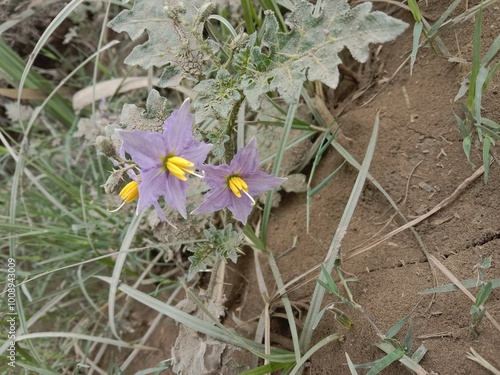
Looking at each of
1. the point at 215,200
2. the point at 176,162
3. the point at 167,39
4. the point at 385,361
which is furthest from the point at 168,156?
the point at 385,361

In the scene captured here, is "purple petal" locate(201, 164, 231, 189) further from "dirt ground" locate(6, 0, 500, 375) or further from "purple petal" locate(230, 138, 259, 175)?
"dirt ground" locate(6, 0, 500, 375)

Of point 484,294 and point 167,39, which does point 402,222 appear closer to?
point 484,294

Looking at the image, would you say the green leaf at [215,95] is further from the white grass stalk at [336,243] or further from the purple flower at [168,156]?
the white grass stalk at [336,243]

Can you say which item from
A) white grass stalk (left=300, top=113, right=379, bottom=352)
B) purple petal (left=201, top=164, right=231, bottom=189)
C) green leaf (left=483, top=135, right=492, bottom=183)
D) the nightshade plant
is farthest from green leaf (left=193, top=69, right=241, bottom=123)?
green leaf (left=483, top=135, right=492, bottom=183)

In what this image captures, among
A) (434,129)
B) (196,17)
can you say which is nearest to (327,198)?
(434,129)

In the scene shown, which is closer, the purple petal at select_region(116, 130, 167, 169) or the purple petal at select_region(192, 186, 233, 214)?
the purple petal at select_region(116, 130, 167, 169)

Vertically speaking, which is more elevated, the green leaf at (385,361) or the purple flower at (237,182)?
the purple flower at (237,182)

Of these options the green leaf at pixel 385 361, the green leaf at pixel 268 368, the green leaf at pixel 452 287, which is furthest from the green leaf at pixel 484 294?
the green leaf at pixel 268 368
